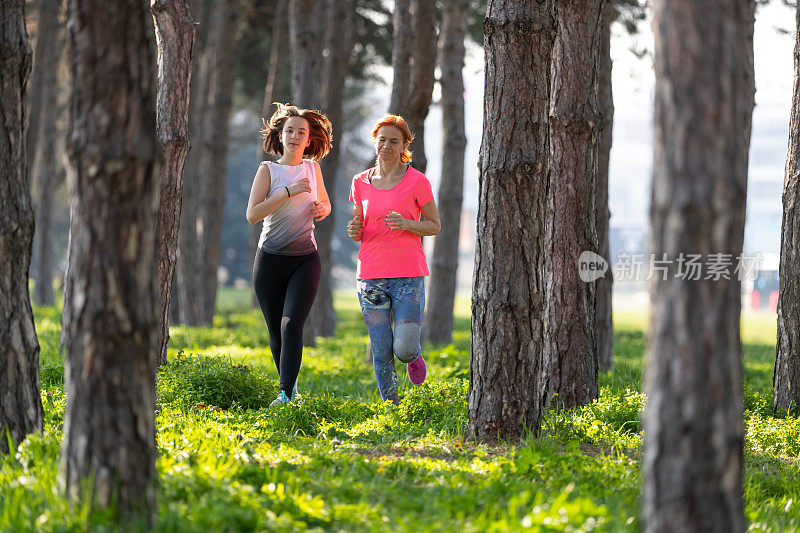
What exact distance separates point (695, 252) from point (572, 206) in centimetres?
363

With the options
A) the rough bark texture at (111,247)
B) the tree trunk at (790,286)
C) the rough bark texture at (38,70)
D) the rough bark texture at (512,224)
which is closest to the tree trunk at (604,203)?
the tree trunk at (790,286)

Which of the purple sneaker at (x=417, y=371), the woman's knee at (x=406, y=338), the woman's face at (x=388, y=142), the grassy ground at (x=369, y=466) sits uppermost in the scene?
the woman's face at (x=388, y=142)

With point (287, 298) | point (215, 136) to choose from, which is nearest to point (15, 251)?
point (287, 298)

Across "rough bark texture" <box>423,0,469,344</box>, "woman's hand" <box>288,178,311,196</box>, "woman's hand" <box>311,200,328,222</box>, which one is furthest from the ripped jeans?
"rough bark texture" <box>423,0,469,344</box>

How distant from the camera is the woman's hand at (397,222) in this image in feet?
20.5

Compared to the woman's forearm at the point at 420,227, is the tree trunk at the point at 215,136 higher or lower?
higher

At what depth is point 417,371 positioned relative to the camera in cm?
679

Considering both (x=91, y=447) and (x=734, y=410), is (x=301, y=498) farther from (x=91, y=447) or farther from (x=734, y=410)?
(x=734, y=410)

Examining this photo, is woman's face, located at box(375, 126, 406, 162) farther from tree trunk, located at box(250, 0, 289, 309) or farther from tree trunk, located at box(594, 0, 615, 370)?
tree trunk, located at box(250, 0, 289, 309)

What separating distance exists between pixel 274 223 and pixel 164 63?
5.62 feet

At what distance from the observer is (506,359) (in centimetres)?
523

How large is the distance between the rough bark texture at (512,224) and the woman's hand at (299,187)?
1816 millimetres

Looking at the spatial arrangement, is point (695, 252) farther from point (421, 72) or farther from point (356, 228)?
point (421, 72)

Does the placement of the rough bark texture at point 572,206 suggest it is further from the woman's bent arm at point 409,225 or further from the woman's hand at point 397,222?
the woman's hand at point 397,222
